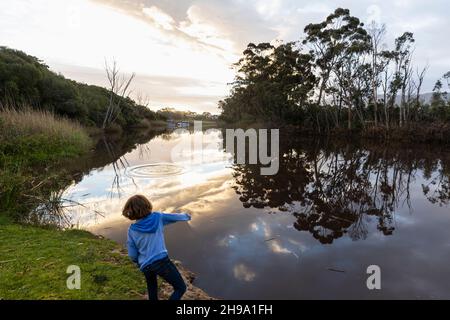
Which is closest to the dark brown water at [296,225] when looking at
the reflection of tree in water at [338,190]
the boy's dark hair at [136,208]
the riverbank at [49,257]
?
the reflection of tree in water at [338,190]

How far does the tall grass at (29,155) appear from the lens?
6.79 m

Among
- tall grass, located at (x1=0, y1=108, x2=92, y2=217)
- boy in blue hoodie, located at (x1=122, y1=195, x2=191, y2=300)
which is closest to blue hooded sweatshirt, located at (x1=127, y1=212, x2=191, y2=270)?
boy in blue hoodie, located at (x1=122, y1=195, x2=191, y2=300)

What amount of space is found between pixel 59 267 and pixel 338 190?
8.21 metres

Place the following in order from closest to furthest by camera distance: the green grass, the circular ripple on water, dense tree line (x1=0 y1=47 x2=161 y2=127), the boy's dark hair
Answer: the boy's dark hair < the green grass < the circular ripple on water < dense tree line (x1=0 y1=47 x2=161 y2=127)

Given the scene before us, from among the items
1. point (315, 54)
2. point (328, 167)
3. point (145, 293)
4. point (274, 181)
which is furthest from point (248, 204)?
point (315, 54)

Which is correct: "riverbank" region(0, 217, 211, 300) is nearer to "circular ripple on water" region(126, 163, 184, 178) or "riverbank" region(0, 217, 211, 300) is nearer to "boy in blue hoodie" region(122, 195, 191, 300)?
"boy in blue hoodie" region(122, 195, 191, 300)

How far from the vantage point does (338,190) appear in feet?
32.8

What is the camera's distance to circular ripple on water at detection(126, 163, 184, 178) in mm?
12443

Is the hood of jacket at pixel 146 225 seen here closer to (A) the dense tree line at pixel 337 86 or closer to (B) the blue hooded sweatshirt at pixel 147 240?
(B) the blue hooded sweatshirt at pixel 147 240

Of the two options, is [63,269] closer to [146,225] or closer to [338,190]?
[146,225]

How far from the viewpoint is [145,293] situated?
147 inches

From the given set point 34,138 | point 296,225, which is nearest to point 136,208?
point 296,225

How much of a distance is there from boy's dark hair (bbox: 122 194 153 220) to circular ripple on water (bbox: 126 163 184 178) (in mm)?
9086

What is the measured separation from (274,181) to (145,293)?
823 centimetres
